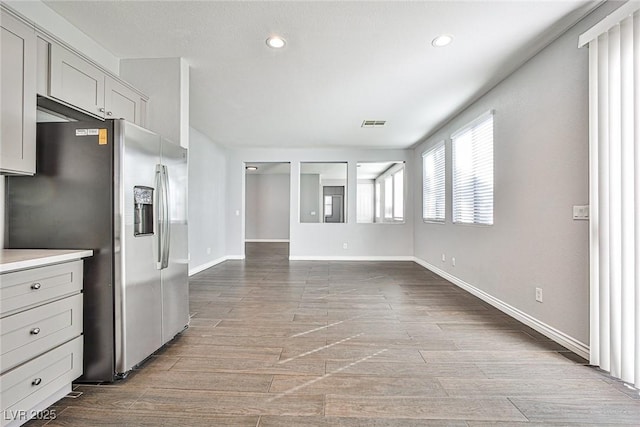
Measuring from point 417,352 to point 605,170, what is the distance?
1.81 metres

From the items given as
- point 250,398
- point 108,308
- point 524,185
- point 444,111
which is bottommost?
point 250,398

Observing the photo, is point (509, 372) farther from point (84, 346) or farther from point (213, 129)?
point (213, 129)

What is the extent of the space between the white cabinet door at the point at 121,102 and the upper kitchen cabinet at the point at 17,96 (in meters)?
0.58

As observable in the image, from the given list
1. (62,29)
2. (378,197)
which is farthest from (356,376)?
(378,197)

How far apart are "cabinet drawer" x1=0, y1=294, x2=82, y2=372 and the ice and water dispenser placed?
0.53m

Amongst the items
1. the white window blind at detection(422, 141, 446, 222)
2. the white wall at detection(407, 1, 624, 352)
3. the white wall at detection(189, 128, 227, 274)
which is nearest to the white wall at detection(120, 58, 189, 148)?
the white wall at detection(189, 128, 227, 274)

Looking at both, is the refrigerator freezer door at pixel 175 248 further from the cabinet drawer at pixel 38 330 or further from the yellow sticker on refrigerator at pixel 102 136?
the cabinet drawer at pixel 38 330

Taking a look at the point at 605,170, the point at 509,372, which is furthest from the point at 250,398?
the point at 605,170

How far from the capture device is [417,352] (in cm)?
243

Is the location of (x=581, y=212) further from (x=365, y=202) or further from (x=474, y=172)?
(x=365, y=202)

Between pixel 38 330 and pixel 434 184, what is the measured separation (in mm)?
5638

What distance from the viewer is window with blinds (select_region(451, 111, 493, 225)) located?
3.74m

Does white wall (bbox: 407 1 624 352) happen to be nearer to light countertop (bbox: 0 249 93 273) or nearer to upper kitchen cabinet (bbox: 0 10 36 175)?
light countertop (bbox: 0 249 93 273)

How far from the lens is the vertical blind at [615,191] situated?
6.25ft
